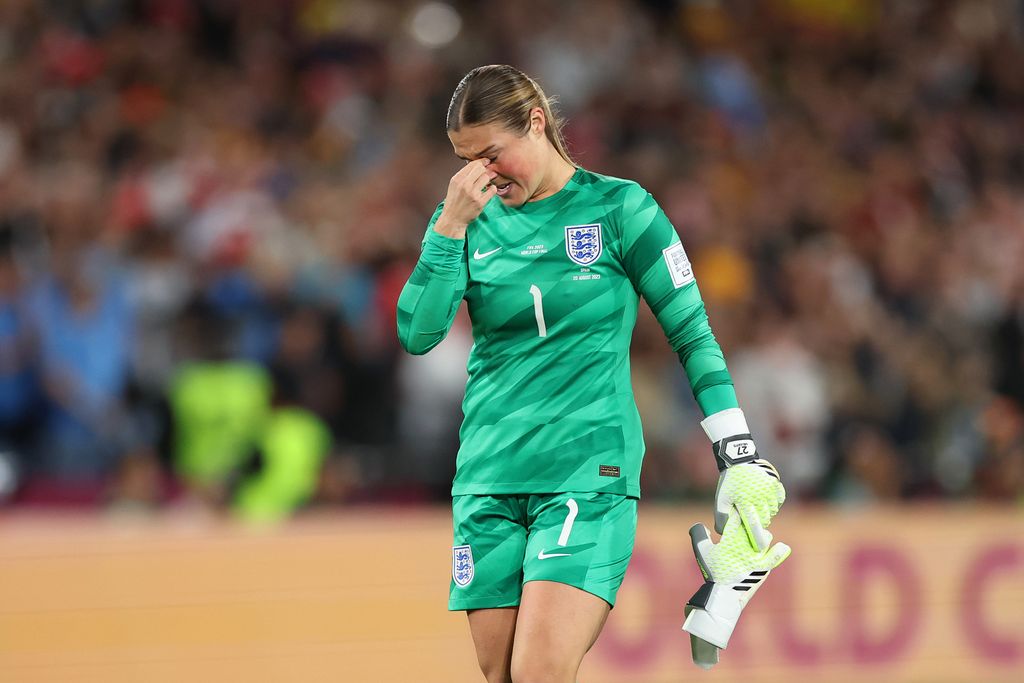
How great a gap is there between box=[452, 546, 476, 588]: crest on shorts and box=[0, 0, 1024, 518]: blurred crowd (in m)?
4.14

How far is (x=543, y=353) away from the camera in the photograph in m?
4.23

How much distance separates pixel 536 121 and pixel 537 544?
1.18m

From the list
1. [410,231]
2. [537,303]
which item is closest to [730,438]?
[537,303]

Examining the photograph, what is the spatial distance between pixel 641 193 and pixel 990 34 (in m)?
10.8

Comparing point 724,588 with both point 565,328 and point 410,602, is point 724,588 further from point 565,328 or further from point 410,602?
point 410,602

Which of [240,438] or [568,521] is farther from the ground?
[240,438]

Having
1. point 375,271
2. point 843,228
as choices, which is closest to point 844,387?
point 843,228

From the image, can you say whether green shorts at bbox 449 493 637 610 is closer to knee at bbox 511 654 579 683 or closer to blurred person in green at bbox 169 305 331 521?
knee at bbox 511 654 579 683

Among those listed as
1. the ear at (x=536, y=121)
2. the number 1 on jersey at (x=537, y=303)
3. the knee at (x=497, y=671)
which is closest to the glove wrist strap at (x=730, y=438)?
the number 1 on jersey at (x=537, y=303)

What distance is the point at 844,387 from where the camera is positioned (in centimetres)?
970

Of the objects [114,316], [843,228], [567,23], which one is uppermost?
[567,23]

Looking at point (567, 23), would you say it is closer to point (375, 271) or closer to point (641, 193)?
point (375, 271)

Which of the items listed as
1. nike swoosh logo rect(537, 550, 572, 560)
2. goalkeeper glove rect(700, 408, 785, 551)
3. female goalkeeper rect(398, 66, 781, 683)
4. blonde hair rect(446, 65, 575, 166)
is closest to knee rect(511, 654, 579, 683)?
female goalkeeper rect(398, 66, 781, 683)

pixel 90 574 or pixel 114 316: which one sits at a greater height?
pixel 114 316
